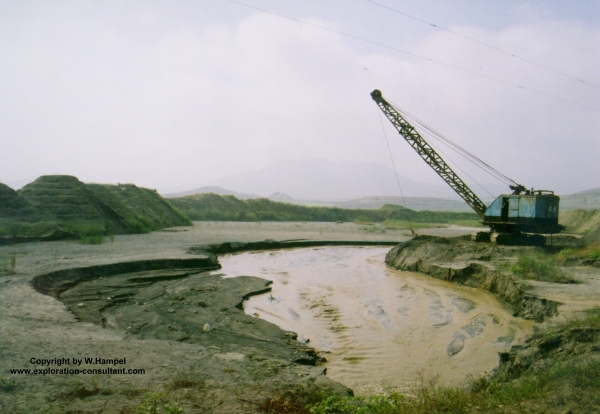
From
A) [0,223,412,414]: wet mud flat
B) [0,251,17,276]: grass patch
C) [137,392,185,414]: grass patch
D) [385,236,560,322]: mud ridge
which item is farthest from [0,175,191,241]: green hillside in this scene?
[137,392,185,414]: grass patch

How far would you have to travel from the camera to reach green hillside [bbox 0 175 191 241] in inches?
673

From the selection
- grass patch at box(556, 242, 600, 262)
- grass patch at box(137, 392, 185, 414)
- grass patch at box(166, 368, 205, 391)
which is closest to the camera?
grass patch at box(137, 392, 185, 414)

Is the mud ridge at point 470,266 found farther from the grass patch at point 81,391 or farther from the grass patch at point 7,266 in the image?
the grass patch at point 7,266

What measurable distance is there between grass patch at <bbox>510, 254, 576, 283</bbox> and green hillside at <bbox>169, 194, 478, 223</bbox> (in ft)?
119

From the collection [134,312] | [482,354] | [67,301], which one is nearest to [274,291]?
[134,312]

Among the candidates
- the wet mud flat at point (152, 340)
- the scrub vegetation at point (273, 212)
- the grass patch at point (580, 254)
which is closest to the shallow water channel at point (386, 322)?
the wet mud flat at point (152, 340)

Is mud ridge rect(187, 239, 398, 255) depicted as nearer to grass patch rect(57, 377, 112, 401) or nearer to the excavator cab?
the excavator cab

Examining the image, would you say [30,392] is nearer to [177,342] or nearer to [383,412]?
[177,342]

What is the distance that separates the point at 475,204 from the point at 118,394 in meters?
17.7

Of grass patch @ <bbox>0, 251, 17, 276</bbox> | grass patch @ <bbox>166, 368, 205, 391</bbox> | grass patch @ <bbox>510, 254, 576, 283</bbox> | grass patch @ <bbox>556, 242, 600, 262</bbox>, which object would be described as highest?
grass patch @ <bbox>556, 242, 600, 262</bbox>

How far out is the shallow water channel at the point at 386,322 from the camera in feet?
18.6

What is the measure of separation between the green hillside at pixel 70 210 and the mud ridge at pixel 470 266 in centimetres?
1288

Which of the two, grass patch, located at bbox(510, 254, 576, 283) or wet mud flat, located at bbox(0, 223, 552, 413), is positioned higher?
grass patch, located at bbox(510, 254, 576, 283)

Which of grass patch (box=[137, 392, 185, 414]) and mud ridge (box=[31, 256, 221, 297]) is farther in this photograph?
mud ridge (box=[31, 256, 221, 297])
